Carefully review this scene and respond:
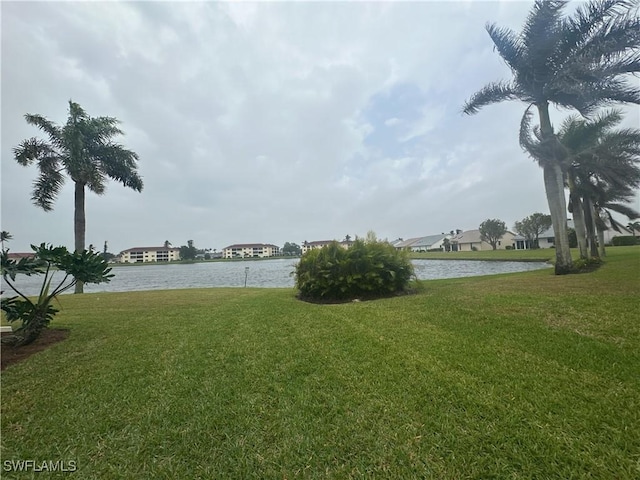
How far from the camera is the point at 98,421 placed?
2.35m

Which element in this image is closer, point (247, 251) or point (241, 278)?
point (241, 278)

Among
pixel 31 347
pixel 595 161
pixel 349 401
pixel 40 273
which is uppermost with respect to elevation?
pixel 595 161

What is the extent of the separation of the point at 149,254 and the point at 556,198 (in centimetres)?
10907

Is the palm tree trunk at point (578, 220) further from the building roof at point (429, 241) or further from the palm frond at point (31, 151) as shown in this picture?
the building roof at point (429, 241)

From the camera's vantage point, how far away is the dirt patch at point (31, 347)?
12.6ft

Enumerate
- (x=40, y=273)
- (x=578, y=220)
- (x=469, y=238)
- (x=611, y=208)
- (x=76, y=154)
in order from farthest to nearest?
(x=469, y=238), (x=611, y=208), (x=578, y=220), (x=76, y=154), (x=40, y=273)

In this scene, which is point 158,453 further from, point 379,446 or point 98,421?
point 379,446

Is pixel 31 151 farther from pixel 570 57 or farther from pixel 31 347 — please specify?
pixel 570 57

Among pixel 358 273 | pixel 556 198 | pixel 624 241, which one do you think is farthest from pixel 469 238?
pixel 358 273

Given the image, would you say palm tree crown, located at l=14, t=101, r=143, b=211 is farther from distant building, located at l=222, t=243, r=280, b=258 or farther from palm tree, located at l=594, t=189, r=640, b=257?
distant building, located at l=222, t=243, r=280, b=258

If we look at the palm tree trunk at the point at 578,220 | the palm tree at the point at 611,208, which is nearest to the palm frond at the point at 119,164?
the palm tree trunk at the point at 578,220

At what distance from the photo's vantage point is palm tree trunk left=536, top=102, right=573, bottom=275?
1009cm

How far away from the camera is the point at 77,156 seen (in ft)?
41.9

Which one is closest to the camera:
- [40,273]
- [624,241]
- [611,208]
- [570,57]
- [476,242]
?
[40,273]
